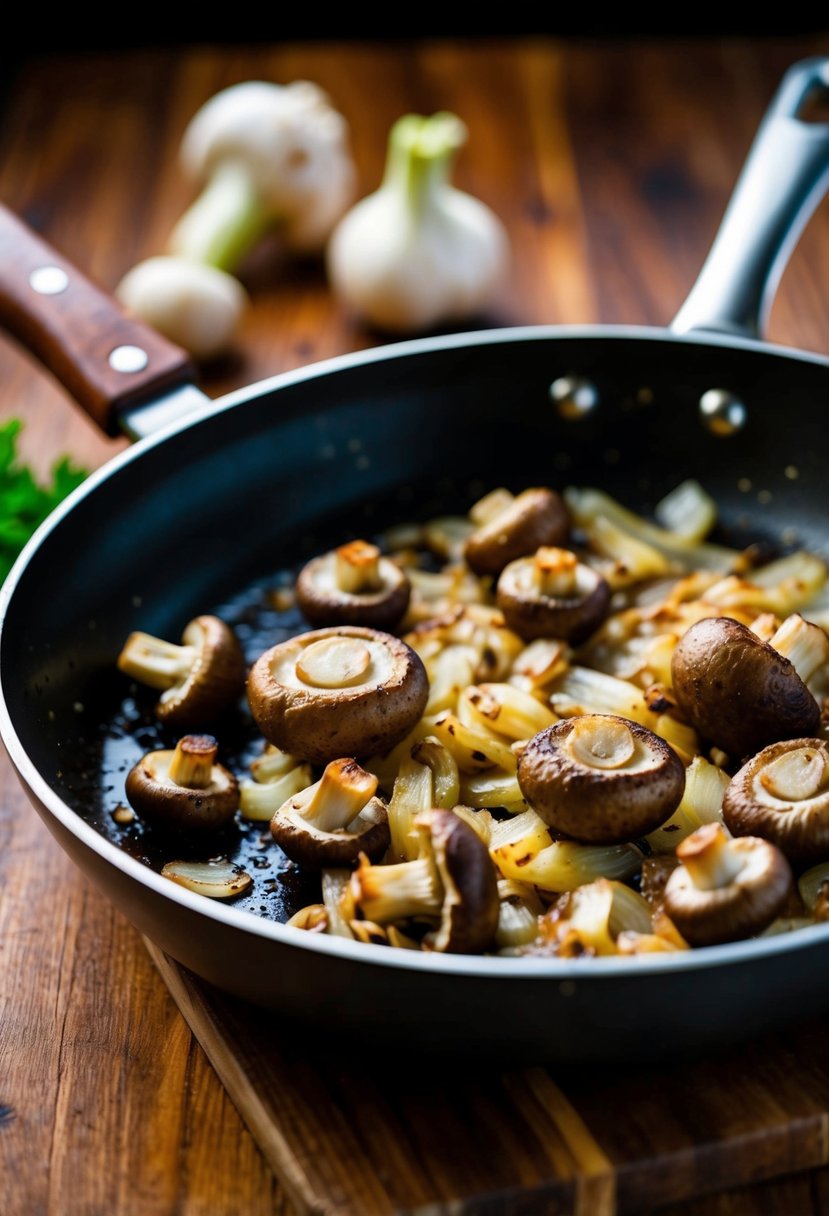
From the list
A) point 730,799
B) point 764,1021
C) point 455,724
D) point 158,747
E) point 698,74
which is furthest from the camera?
point 698,74

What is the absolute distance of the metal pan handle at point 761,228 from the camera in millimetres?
2436

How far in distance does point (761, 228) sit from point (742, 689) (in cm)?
115

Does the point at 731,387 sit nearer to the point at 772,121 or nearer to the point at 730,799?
the point at 772,121

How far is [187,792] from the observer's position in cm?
174

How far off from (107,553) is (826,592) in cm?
117

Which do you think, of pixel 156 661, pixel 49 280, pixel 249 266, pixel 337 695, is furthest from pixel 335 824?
pixel 249 266

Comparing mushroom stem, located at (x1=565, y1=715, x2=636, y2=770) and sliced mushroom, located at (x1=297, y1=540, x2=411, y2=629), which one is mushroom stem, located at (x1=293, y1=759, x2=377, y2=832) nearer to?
mushroom stem, located at (x1=565, y1=715, x2=636, y2=770)

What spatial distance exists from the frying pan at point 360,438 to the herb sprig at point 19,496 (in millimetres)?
155

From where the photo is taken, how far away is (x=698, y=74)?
13.6 feet

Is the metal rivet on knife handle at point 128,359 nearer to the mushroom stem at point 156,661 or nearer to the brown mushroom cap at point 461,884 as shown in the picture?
the mushroom stem at point 156,661

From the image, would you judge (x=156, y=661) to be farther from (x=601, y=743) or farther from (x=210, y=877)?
(x=601, y=743)

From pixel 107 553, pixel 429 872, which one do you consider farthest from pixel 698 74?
pixel 429 872

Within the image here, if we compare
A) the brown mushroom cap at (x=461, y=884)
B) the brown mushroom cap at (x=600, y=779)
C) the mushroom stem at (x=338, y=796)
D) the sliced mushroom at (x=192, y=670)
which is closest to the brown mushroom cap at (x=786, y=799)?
the brown mushroom cap at (x=600, y=779)

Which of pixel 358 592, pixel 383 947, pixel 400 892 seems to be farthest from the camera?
pixel 358 592
